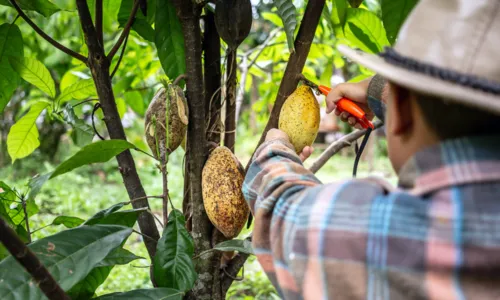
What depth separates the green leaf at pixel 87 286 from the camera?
0.87 meters

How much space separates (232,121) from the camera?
1.13m

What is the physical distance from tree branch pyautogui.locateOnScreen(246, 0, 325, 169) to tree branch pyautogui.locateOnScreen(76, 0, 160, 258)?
242mm

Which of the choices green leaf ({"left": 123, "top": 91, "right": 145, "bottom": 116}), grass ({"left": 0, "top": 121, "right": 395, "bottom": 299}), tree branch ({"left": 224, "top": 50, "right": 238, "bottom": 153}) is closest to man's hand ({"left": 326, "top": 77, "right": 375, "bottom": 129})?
tree branch ({"left": 224, "top": 50, "right": 238, "bottom": 153})

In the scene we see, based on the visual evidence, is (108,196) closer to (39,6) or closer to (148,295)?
(39,6)

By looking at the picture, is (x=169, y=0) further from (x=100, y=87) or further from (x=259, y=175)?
(x=259, y=175)

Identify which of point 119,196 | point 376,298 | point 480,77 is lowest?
point 119,196

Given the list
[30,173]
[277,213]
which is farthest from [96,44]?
[30,173]

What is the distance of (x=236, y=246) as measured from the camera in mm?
937

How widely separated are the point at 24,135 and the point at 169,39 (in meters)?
0.48

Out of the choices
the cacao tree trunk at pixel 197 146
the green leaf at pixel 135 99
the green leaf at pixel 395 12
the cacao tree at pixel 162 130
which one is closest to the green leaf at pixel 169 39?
the cacao tree at pixel 162 130

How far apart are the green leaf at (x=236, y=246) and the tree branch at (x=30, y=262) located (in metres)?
0.33

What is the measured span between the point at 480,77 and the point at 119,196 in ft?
14.1

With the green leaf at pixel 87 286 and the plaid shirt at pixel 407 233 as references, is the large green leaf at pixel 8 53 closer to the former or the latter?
the green leaf at pixel 87 286

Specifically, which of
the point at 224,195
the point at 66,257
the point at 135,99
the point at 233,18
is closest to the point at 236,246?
the point at 224,195
